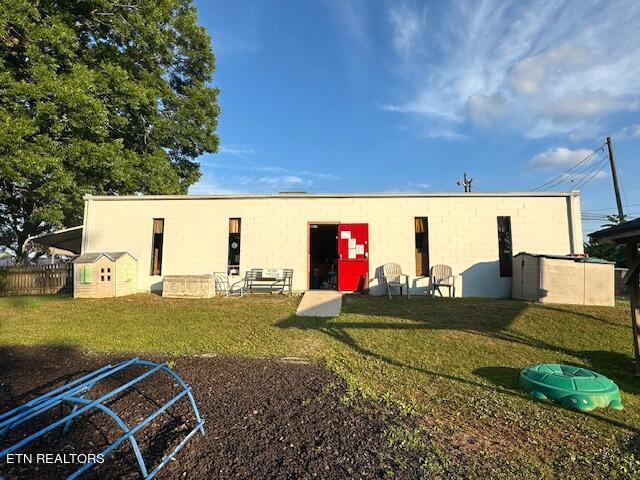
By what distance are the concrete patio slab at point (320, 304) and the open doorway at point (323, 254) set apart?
224cm

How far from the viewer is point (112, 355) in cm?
528

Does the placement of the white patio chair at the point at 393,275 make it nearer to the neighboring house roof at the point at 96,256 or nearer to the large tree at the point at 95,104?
the neighboring house roof at the point at 96,256

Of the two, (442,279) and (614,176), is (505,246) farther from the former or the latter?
(614,176)

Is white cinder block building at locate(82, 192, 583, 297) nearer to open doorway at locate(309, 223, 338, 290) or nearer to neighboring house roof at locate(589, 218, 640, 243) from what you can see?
open doorway at locate(309, 223, 338, 290)

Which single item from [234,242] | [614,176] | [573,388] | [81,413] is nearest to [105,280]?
[234,242]

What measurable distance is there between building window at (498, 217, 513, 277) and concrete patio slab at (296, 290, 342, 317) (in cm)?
503

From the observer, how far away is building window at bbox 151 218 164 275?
38.0ft

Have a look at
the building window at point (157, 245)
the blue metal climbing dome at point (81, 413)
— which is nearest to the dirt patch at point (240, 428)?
the blue metal climbing dome at point (81, 413)

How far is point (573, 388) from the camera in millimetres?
3750

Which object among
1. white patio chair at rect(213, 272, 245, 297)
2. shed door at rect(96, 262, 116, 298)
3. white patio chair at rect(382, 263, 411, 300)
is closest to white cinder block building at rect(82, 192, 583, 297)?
white patio chair at rect(382, 263, 411, 300)

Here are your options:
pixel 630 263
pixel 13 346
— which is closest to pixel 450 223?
pixel 630 263

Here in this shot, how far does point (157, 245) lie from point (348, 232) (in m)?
6.38

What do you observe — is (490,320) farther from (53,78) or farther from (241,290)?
(53,78)

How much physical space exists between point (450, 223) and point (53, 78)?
1397cm
